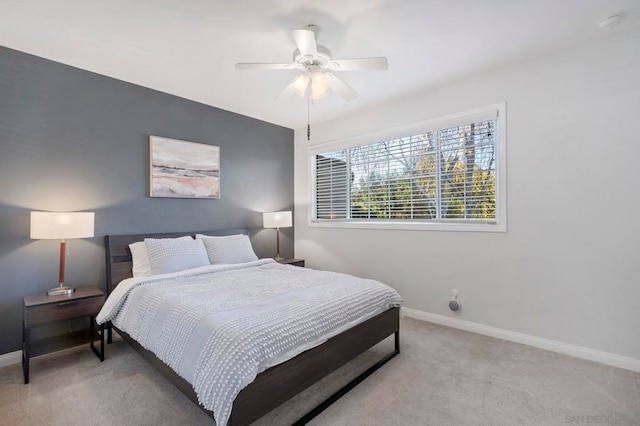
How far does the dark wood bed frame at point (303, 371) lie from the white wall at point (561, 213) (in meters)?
1.09

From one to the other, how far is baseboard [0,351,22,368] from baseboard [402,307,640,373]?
12.1 ft

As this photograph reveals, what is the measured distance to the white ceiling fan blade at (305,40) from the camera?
2033mm

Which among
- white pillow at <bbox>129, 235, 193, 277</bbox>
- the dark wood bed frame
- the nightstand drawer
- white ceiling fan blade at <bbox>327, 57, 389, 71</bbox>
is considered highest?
white ceiling fan blade at <bbox>327, 57, 389, 71</bbox>

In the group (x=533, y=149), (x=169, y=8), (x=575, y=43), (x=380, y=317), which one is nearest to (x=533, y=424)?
(x=380, y=317)

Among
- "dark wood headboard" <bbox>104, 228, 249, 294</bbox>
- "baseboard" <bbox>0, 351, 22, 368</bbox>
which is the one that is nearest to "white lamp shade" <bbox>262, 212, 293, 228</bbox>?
"dark wood headboard" <bbox>104, 228, 249, 294</bbox>

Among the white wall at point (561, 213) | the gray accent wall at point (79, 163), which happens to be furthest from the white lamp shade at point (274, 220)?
the white wall at point (561, 213)

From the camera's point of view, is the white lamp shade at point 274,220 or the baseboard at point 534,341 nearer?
the baseboard at point 534,341

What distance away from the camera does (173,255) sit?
3.00 m

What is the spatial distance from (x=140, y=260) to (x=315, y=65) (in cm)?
244

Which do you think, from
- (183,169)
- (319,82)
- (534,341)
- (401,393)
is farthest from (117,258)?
(534,341)

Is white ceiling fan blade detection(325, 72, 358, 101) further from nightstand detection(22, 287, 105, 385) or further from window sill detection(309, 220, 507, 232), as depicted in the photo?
nightstand detection(22, 287, 105, 385)

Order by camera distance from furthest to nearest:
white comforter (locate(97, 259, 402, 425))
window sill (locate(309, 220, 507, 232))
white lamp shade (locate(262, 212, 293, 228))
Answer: white lamp shade (locate(262, 212, 293, 228)) < window sill (locate(309, 220, 507, 232)) < white comforter (locate(97, 259, 402, 425))

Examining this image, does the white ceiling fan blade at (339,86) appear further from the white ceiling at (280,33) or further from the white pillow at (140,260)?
the white pillow at (140,260)

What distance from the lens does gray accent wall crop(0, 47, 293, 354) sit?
8.41ft
